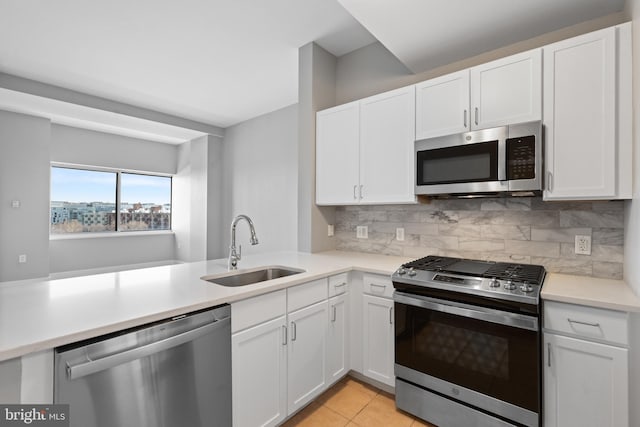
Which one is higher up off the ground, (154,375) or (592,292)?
(592,292)

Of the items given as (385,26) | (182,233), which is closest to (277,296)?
(385,26)

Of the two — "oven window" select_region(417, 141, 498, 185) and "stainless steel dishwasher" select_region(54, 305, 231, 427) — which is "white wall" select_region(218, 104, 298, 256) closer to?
"oven window" select_region(417, 141, 498, 185)

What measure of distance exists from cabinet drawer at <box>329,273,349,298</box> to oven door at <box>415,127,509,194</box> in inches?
32.9

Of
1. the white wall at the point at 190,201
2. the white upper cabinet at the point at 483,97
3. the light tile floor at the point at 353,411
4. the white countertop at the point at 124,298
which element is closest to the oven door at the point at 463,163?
the white upper cabinet at the point at 483,97

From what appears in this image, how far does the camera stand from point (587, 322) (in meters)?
1.38

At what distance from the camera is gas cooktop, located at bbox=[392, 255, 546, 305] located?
1492 mm

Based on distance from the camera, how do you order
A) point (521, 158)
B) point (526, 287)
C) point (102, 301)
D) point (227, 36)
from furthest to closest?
point (227, 36), point (521, 158), point (526, 287), point (102, 301)

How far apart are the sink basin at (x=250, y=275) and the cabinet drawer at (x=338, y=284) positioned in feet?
0.77

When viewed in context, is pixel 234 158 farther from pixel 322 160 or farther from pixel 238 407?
pixel 238 407

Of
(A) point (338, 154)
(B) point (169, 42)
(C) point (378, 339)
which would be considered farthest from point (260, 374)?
(B) point (169, 42)

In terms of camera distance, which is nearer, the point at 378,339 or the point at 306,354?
the point at 306,354

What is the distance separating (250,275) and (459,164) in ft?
5.36

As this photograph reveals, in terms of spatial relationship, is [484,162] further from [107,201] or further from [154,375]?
[107,201]

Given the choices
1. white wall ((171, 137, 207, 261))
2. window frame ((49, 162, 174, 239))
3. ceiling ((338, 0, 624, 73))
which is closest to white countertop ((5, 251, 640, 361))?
ceiling ((338, 0, 624, 73))
